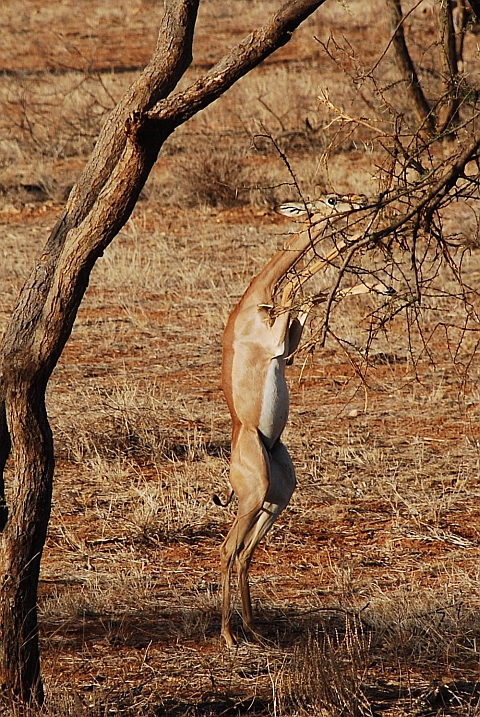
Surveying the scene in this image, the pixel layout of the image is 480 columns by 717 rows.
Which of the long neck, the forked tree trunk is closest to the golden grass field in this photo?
the forked tree trunk

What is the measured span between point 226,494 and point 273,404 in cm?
180

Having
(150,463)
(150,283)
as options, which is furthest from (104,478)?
(150,283)

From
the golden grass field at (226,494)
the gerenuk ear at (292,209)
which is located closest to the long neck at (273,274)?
the gerenuk ear at (292,209)

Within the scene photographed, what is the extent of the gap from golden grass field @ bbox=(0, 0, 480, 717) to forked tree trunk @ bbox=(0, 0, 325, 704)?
0.30 m

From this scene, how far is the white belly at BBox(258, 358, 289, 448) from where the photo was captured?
521 centimetres

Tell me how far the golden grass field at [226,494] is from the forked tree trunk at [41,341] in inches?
11.7

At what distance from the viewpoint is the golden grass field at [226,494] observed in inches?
173

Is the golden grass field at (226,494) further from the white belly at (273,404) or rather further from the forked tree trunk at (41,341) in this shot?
the white belly at (273,404)

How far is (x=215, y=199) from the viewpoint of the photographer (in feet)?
49.0

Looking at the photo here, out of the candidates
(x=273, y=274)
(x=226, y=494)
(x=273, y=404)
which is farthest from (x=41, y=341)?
(x=226, y=494)

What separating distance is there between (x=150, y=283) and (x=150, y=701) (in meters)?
7.82

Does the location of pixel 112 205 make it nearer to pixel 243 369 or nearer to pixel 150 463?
pixel 243 369

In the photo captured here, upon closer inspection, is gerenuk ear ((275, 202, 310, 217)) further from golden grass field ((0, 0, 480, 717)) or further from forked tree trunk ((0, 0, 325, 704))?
forked tree trunk ((0, 0, 325, 704))

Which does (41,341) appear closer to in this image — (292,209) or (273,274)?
(292,209)
